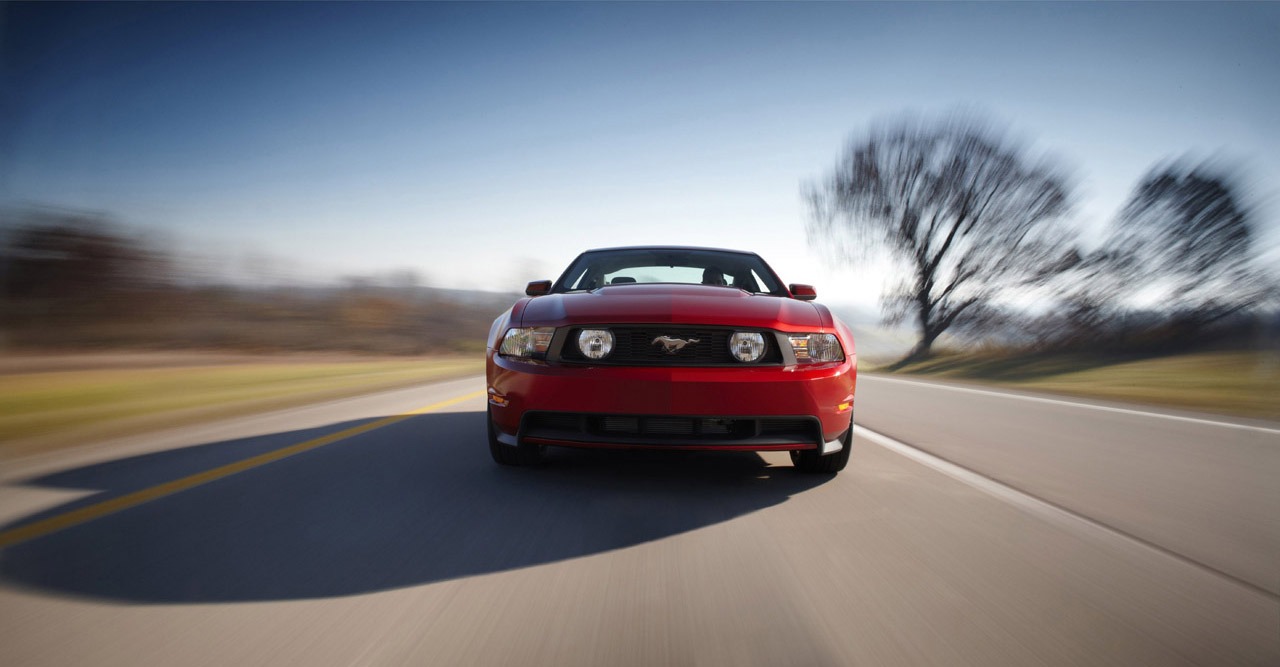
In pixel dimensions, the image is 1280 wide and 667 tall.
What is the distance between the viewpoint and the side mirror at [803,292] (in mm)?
5105

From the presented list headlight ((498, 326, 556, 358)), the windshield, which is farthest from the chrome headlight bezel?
the windshield

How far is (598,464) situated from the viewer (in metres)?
4.50

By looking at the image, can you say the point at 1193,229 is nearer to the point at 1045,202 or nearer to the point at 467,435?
the point at 1045,202

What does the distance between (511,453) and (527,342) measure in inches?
29.9

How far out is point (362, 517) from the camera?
10.8 feet

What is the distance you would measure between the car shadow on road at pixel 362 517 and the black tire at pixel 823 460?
0.09m

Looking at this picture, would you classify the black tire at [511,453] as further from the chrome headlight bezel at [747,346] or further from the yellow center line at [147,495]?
the yellow center line at [147,495]

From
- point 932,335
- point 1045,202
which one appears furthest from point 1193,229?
point 932,335

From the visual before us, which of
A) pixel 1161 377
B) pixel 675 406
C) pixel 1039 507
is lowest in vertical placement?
pixel 1161 377

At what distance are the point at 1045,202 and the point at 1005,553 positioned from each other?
100 feet

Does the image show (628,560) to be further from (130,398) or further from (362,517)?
(130,398)

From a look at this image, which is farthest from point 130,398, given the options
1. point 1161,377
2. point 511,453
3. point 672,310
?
point 1161,377

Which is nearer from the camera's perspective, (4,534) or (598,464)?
(4,534)

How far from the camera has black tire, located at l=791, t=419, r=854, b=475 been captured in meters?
4.17
